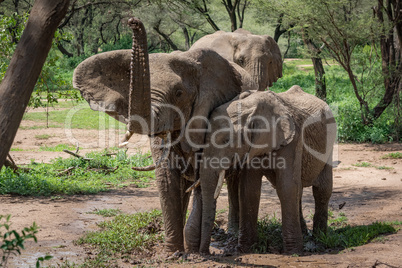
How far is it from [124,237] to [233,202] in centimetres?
132

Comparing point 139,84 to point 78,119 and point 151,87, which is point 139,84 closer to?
point 151,87

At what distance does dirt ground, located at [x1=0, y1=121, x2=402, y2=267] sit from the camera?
4.92 metres


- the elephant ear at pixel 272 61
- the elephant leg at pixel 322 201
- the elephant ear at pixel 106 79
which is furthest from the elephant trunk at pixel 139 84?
the elephant ear at pixel 272 61

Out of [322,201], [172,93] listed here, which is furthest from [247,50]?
[172,93]

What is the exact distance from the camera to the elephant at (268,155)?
16.0 ft

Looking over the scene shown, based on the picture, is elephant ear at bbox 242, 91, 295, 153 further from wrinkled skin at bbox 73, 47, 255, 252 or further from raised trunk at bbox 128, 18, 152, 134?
raised trunk at bbox 128, 18, 152, 134

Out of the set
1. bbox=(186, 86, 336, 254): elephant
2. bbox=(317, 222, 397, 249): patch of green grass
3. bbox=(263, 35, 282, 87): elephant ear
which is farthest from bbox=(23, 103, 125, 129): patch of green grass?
bbox=(317, 222, 397, 249): patch of green grass

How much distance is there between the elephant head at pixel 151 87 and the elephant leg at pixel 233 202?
1.29 meters

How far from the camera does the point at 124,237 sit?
19.3 feet

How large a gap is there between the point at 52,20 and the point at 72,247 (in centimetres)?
294

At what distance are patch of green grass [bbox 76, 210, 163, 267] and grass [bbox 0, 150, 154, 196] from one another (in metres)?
1.62

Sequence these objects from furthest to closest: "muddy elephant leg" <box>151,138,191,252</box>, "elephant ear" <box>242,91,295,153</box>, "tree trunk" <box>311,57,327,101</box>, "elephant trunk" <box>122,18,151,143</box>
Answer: "tree trunk" <box>311,57,327,101</box>
"muddy elephant leg" <box>151,138,191,252</box>
"elephant ear" <box>242,91,295,153</box>
"elephant trunk" <box>122,18,151,143</box>

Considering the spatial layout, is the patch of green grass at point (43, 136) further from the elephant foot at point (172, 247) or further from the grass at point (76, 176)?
the elephant foot at point (172, 247)

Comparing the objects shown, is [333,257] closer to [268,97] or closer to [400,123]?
[268,97]
